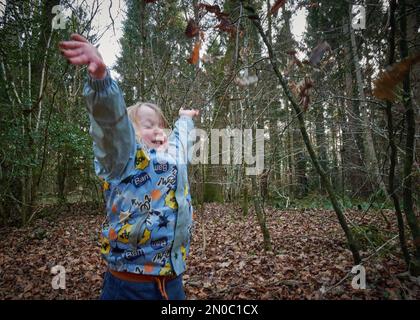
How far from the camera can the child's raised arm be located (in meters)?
1.08

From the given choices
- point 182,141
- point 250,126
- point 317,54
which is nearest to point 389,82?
point 317,54

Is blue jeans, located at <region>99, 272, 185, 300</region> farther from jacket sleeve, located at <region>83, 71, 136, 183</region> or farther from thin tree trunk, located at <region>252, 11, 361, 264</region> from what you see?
thin tree trunk, located at <region>252, 11, 361, 264</region>

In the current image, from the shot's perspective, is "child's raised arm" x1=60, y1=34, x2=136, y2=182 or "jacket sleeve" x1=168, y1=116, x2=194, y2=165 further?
"jacket sleeve" x1=168, y1=116, x2=194, y2=165

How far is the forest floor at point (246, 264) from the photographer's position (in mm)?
3119

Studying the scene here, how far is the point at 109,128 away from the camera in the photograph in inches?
47.7

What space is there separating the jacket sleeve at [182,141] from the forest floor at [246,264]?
2095 millimetres

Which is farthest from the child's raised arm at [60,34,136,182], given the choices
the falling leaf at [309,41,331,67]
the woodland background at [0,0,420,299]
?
the falling leaf at [309,41,331,67]

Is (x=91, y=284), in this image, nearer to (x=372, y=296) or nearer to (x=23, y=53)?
(x=372, y=296)

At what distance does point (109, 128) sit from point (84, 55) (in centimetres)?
31

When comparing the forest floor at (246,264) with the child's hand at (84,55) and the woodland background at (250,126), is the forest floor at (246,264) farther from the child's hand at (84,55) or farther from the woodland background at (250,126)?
the child's hand at (84,55)

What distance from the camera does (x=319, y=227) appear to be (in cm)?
629

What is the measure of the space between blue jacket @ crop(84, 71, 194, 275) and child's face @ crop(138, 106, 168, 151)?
8 centimetres

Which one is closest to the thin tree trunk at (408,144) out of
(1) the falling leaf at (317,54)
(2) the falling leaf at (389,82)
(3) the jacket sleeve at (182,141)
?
(1) the falling leaf at (317,54)
